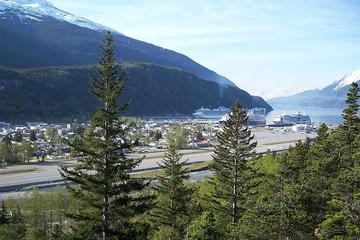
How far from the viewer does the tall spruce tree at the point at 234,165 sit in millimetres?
32812

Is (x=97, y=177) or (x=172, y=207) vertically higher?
(x=97, y=177)

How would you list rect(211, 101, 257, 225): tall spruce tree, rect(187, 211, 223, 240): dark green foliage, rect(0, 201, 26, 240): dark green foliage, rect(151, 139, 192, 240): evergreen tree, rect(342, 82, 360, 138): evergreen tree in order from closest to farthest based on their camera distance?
rect(187, 211, 223, 240): dark green foliage → rect(151, 139, 192, 240): evergreen tree → rect(211, 101, 257, 225): tall spruce tree → rect(342, 82, 360, 138): evergreen tree → rect(0, 201, 26, 240): dark green foliage

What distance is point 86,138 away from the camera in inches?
803

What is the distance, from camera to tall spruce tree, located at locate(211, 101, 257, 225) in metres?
32.8

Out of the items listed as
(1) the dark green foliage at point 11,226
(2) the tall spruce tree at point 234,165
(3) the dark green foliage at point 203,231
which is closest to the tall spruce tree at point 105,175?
(3) the dark green foliage at point 203,231

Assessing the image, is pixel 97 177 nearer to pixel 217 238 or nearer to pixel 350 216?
pixel 217 238

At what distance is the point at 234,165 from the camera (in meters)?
33.1

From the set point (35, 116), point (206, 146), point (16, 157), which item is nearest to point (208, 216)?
point (16, 157)

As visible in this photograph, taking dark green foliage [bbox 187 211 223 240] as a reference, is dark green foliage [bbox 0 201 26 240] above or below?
below

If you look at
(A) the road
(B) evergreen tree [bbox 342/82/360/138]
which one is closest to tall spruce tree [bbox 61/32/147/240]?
(B) evergreen tree [bbox 342/82/360/138]

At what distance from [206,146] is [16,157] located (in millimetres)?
59966

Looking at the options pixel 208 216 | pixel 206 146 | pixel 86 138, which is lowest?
pixel 206 146

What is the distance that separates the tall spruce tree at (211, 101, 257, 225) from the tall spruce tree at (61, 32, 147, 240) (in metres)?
13.0

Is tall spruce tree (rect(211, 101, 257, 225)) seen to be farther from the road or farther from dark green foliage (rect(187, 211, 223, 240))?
the road
